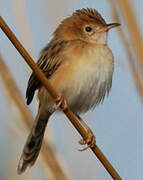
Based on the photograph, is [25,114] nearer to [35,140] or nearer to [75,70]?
[75,70]

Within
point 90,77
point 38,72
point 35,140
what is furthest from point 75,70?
point 38,72

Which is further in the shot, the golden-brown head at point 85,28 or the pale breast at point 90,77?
the golden-brown head at point 85,28

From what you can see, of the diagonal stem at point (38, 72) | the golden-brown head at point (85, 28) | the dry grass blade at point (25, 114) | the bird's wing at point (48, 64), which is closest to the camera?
the diagonal stem at point (38, 72)

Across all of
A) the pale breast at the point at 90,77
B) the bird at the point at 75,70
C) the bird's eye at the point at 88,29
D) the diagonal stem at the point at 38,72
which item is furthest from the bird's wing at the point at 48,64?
the diagonal stem at the point at 38,72

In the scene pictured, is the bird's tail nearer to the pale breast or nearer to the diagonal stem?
the pale breast

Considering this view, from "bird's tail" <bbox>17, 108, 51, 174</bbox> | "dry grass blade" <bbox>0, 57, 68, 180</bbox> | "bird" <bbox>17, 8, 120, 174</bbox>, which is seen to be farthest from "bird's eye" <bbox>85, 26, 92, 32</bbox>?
"dry grass blade" <bbox>0, 57, 68, 180</bbox>

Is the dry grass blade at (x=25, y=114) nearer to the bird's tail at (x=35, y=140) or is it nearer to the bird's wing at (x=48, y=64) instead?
the bird's wing at (x=48, y=64)

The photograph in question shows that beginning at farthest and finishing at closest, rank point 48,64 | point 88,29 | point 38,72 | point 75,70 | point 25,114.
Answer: point 88,29, point 48,64, point 75,70, point 25,114, point 38,72

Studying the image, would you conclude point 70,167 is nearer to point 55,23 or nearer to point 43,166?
point 43,166
